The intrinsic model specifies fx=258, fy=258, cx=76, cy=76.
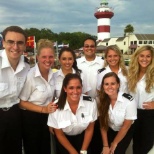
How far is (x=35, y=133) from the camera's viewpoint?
354 cm

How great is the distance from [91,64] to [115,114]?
1.28m

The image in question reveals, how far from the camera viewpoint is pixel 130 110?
11.4ft

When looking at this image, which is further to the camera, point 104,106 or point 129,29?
point 129,29

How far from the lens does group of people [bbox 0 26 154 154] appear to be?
3182mm

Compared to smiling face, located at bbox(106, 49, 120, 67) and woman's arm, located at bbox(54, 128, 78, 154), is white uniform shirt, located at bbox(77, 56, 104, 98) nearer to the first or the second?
smiling face, located at bbox(106, 49, 120, 67)

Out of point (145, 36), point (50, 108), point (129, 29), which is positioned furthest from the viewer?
point (129, 29)

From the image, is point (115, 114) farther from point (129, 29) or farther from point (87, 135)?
point (129, 29)

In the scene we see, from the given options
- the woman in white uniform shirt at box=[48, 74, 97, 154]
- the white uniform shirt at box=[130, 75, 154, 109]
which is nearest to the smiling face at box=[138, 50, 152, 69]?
the white uniform shirt at box=[130, 75, 154, 109]

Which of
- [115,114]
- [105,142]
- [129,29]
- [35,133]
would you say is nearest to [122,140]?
[105,142]

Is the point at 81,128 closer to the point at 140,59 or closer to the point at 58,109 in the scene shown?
the point at 58,109

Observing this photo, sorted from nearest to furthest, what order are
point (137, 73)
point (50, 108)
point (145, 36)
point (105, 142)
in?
point (50, 108)
point (105, 142)
point (137, 73)
point (145, 36)

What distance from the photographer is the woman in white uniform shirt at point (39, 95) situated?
3324mm

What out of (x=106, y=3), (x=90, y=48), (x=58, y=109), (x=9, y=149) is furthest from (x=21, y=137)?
(x=106, y=3)

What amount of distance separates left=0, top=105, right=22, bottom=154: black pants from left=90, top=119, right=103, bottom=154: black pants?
112 cm
